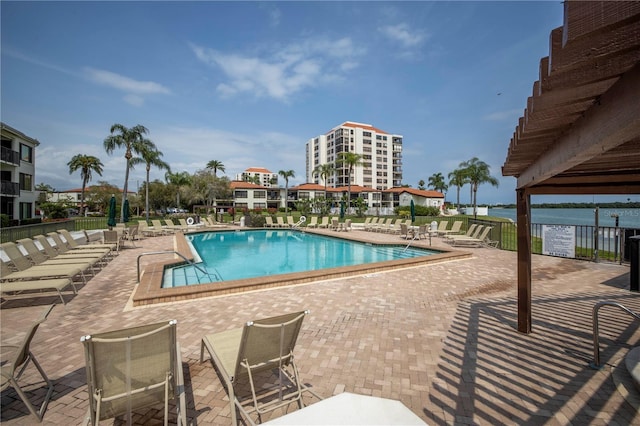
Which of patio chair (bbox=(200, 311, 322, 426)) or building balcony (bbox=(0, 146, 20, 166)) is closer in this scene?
patio chair (bbox=(200, 311, 322, 426))

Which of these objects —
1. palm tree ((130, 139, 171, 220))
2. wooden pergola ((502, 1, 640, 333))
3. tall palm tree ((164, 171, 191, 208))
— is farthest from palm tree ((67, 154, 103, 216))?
wooden pergola ((502, 1, 640, 333))

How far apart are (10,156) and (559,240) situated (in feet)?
118

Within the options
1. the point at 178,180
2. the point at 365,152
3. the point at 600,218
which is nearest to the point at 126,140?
the point at 178,180

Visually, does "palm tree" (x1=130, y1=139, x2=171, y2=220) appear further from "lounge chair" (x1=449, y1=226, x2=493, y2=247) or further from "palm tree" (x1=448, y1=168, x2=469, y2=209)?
"palm tree" (x1=448, y1=168, x2=469, y2=209)

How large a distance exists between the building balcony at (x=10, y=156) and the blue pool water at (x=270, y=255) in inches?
647

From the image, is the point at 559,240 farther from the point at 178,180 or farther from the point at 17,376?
the point at 178,180

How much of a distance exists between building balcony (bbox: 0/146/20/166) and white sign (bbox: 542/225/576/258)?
3473cm

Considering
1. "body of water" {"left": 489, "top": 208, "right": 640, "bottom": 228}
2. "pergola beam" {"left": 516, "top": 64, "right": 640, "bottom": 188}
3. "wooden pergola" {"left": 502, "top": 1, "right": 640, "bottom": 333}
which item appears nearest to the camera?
"wooden pergola" {"left": 502, "top": 1, "right": 640, "bottom": 333}

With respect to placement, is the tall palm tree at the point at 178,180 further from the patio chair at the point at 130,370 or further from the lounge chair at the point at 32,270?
the patio chair at the point at 130,370

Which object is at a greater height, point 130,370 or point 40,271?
point 130,370

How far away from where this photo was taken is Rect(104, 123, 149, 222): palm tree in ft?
115

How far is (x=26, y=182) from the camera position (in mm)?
27094

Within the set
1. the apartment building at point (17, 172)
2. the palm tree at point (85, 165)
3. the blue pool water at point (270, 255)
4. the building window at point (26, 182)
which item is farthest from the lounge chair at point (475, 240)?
the palm tree at point (85, 165)

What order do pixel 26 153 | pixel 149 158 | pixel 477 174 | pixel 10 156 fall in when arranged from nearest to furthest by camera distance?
pixel 10 156 < pixel 26 153 < pixel 149 158 < pixel 477 174
